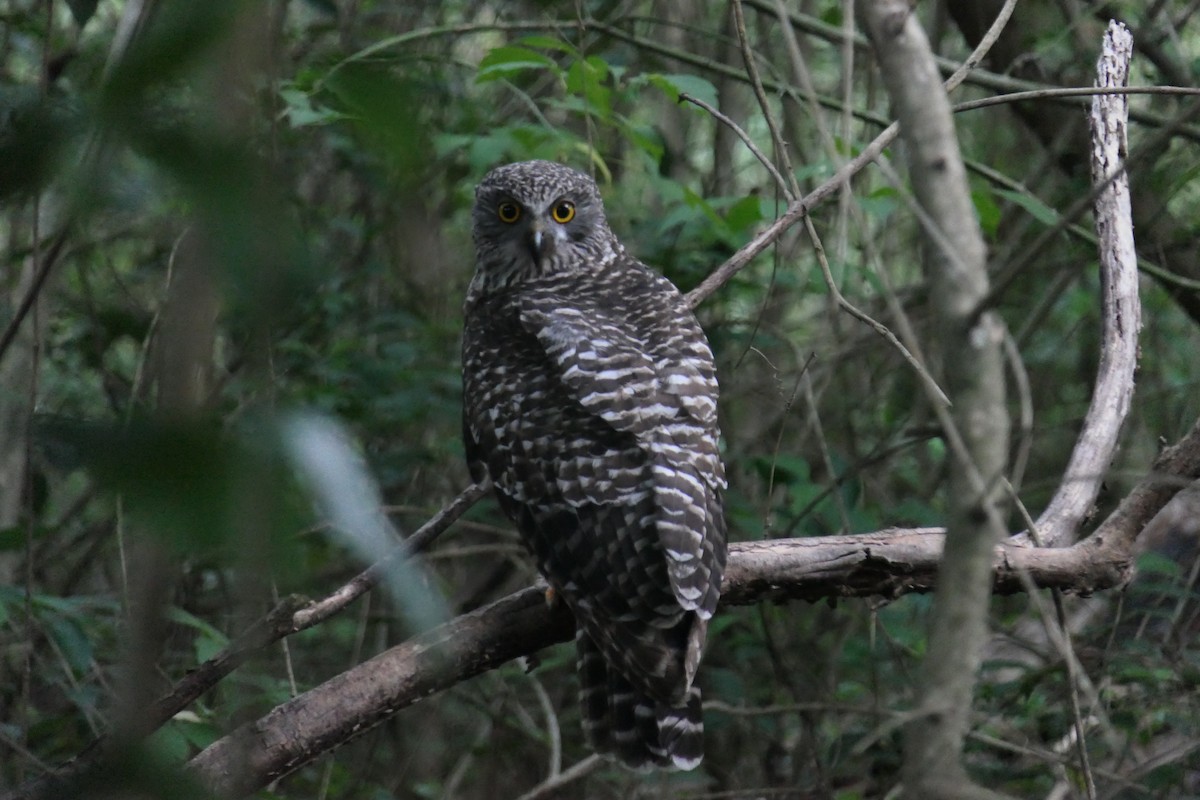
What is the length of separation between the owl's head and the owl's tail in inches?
64.5

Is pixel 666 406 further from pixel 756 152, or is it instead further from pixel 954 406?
pixel 954 406

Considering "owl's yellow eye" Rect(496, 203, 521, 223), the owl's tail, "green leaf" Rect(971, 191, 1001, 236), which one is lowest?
the owl's tail

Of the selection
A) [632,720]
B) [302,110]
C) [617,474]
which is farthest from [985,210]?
[302,110]

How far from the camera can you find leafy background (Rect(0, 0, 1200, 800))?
770 millimetres

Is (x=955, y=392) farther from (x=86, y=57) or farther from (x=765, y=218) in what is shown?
(x=86, y=57)

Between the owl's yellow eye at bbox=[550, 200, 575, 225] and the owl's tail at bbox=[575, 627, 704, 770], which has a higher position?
the owl's yellow eye at bbox=[550, 200, 575, 225]

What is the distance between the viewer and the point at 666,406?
11.2ft

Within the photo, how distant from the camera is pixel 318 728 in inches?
106

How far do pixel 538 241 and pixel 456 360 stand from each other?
6.70 ft

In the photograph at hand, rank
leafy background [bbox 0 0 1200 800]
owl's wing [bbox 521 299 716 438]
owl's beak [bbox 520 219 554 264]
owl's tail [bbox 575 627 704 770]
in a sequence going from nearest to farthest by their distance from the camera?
leafy background [bbox 0 0 1200 800]
owl's tail [bbox 575 627 704 770]
owl's wing [bbox 521 299 716 438]
owl's beak [bbox 520 219 554 264]

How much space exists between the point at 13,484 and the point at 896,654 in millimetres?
3627

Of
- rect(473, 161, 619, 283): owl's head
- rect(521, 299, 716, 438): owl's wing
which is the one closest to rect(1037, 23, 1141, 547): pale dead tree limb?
rect(521, 299, 716, 438): owl's wing

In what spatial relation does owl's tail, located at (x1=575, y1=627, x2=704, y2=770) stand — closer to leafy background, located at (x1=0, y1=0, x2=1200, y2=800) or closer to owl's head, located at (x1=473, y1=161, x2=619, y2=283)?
Result: leafy background, located at (x1=0, y1=0, x2=1200, y2=800)

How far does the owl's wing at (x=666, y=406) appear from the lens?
3.07 m
